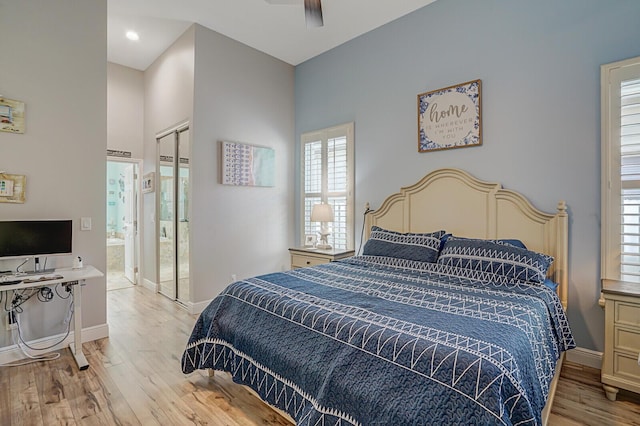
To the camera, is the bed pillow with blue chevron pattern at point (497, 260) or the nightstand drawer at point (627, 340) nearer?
the nightstand drawer at point (627, 340)

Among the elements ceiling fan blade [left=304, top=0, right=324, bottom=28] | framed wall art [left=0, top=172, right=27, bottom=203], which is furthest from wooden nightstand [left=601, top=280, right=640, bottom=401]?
framed wall art [left=0, top=172, right=27, bottom=203]

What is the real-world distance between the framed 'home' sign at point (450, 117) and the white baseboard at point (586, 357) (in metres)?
1.88

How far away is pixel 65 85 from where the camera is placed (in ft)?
9.66

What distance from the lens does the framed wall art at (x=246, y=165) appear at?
4043 millimetres

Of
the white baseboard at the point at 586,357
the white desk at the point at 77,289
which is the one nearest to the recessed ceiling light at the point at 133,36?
the white desk at the point at 77,289

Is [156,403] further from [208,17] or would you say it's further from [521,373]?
[208,17]

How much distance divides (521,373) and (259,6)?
3817mm

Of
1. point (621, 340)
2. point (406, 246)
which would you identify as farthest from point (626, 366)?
point (406, 246)

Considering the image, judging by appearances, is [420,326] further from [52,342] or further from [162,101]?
[162,101]

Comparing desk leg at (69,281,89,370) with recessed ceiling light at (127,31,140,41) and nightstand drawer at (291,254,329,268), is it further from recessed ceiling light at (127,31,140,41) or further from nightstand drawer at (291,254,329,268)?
recessed ceiling light at (127,31,140,41)

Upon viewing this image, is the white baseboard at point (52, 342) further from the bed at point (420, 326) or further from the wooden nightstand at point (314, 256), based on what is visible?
the wooden nightstand at point (314, 256)

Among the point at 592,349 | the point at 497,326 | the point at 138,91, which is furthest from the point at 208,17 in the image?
the point at 592,349

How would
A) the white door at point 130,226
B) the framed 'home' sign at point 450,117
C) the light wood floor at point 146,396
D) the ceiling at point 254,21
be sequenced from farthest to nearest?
the white door at point 130,226, the ceiling at point 254,21, the framed 'home' sign at point 450,117, the light wood floor at point 146,396

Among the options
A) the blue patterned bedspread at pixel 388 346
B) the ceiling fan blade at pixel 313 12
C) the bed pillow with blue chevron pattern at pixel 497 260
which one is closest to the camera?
the blue patterned bedspread at pixel 388 346
